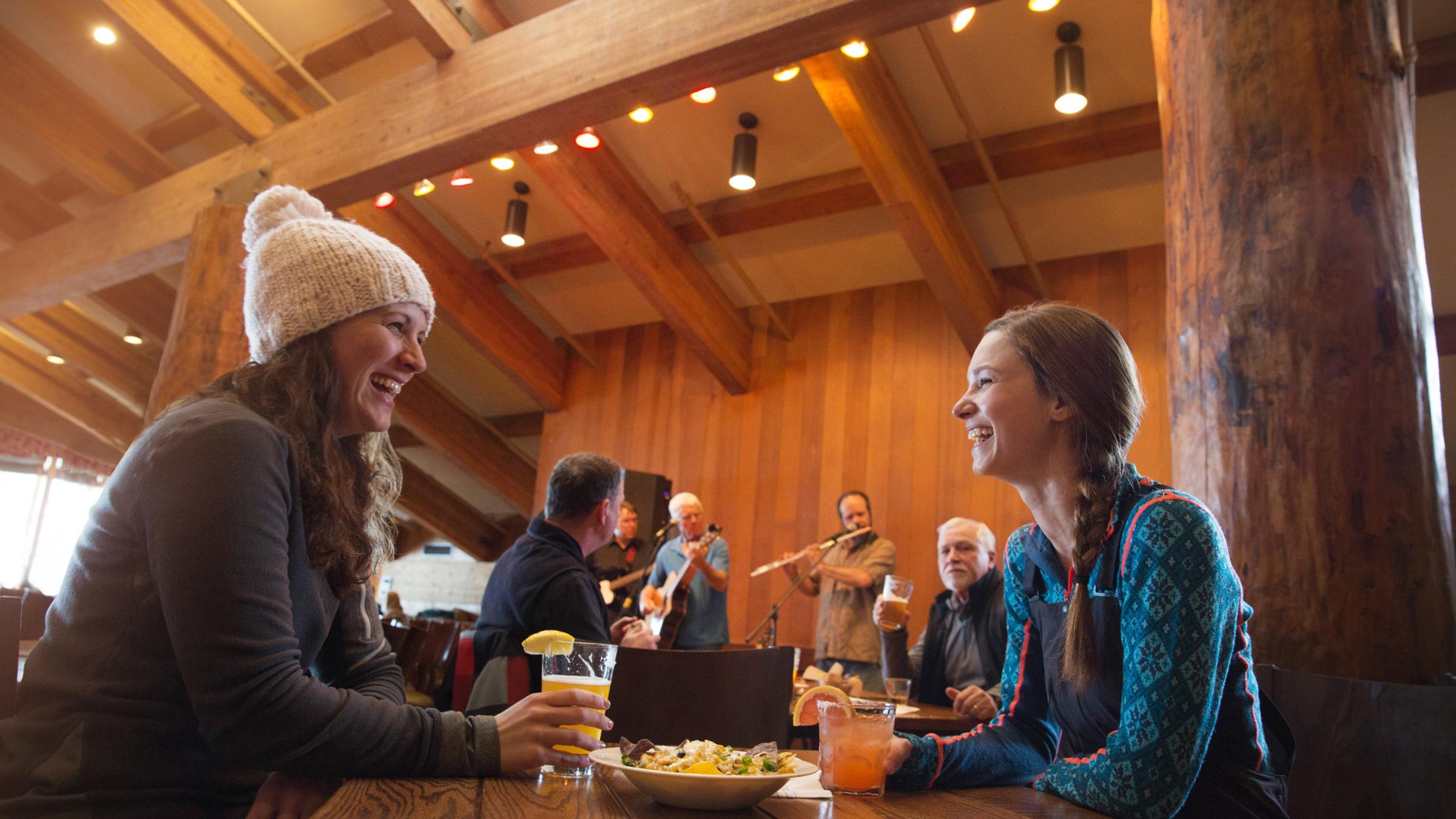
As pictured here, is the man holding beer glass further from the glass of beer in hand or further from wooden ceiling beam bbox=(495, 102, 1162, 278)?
wooden ceiling beam bbox=(495, 102, 1162, 278)

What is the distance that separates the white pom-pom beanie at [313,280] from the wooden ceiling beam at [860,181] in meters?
4.49

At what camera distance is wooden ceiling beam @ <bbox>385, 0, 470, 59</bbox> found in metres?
4.42

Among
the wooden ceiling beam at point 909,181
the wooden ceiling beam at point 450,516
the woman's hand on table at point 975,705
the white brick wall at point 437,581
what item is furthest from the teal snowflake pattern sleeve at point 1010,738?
the white brick wall at point 437,581

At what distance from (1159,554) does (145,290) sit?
1000 centimetres

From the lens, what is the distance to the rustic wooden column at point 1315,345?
68.7 inches

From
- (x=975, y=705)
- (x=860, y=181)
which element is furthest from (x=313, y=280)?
(x=860, y=181)

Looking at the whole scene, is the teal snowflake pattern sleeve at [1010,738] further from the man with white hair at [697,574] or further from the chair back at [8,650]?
the man with white hair at [697,574]

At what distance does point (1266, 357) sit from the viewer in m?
1.87

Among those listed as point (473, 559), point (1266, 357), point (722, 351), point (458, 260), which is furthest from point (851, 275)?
point (473, 559)

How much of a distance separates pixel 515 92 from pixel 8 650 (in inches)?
130

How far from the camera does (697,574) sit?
16.9ft

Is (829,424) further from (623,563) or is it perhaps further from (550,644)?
(550,644)

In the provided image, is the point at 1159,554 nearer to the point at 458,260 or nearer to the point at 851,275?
the point at 851,275

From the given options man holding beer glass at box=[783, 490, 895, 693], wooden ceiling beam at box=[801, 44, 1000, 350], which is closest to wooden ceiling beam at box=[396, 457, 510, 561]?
man holding beer glass at box=[783, 490, 895, 693]
